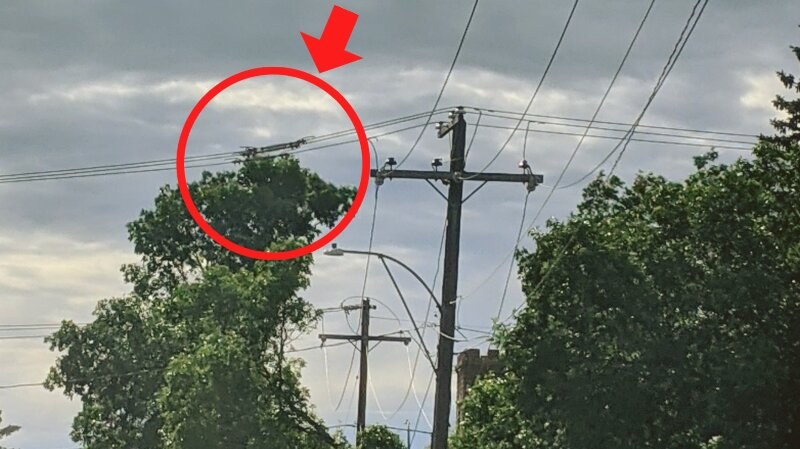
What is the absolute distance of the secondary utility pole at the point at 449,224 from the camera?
95.5 ft

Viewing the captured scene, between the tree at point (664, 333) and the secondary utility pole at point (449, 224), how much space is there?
10.3ft

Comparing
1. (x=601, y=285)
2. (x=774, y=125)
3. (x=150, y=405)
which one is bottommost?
(x=601, y=285)

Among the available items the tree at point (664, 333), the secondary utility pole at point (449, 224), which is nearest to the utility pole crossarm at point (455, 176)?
the secondary utility pole at point (449, 224)

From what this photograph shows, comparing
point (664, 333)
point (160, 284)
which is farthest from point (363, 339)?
point (664, 333)

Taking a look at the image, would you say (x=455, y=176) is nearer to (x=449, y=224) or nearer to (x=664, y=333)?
(x=449, y=224)

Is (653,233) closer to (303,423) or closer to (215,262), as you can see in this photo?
(303,423)

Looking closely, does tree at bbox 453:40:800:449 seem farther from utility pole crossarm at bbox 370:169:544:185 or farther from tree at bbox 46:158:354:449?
tree at bbox 46:158:354:449

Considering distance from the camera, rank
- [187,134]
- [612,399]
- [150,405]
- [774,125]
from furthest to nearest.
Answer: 1. [150,405]
2. [774,125]
3. [612,399]
4. [187,134]

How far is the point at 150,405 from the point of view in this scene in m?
57.3

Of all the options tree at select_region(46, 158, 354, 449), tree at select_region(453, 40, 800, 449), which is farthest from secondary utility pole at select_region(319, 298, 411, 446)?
tree at select_region(453, 40, 800, 449)

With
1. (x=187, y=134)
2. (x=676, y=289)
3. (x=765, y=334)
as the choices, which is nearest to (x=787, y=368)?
(x=765, y=334)

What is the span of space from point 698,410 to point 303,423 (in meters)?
15.2

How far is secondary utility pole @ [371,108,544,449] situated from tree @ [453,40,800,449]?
315 centimetres

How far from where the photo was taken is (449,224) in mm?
30219
